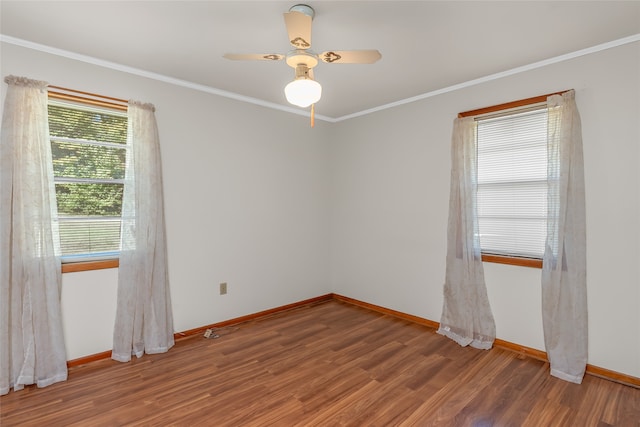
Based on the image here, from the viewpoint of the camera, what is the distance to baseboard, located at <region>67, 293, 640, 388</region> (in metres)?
2.48

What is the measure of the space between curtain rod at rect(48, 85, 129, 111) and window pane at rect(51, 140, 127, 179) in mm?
349

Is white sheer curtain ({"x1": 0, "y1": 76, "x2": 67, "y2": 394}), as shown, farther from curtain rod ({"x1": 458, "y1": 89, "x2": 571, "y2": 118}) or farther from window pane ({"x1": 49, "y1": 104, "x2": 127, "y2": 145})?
curtain rod ({"x1": 458, "y1": 89, "x2": 571, "y2": 118})

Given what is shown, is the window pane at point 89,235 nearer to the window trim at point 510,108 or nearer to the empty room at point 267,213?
the empty room at point 267,213

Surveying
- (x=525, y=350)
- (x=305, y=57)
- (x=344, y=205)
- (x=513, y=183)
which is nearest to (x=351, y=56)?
(x=305, y=57)

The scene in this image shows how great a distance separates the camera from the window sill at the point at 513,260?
2828 mm

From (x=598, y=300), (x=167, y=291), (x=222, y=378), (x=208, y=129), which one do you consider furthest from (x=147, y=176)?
(x=598, y=300)

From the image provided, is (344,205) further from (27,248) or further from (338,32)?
(27,248)

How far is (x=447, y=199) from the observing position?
342cm

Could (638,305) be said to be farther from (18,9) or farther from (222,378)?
(18,9)

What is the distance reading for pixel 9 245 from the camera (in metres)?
2.29

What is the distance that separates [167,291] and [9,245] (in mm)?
1177

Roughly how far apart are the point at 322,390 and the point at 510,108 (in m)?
2.85

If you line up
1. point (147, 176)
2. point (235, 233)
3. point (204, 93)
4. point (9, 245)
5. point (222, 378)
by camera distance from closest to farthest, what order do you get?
point (9, 245)
point (222, 378)
point (147, 176)
point (204, 93)
point (235, 233)

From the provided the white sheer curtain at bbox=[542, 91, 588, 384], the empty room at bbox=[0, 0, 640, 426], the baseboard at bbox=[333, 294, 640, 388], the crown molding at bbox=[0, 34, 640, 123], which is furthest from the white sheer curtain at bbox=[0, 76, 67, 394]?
the white sheer curtain at bbox=[542, 91, 588, 384]
